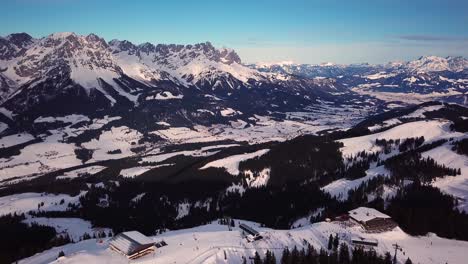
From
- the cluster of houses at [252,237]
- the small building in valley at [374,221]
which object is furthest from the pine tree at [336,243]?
the small building in valley at [374,221]

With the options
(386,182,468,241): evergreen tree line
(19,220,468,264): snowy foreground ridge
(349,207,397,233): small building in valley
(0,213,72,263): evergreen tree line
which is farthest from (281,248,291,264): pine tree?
(0,213,72,263): evergreen tree line

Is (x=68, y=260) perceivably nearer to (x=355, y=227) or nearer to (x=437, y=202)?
(x=355, y=227)

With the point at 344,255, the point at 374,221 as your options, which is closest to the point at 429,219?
the point at 374,221

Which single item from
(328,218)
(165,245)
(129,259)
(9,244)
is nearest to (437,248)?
(328,218)

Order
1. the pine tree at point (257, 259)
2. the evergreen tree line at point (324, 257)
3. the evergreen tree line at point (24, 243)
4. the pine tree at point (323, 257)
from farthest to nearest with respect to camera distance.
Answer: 1. the evergreen tree line at point (24, 243)
2. the pine tree at point (323, 257)
3. the evergreen tree line at point (324, 257)
4. the pine tree at point (257, 259)

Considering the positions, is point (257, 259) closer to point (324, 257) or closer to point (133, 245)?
point (324, 257)

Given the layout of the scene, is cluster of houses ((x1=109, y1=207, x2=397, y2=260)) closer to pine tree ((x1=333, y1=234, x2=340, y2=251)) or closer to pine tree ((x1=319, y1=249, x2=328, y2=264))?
pine tree ((x1=333, y1=234, x2=340, y2=251))

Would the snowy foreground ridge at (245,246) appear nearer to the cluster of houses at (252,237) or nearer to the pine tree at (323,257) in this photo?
the cluster of houses at (252,237)
